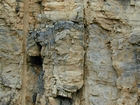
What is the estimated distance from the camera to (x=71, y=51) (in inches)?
247

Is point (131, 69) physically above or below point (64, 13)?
below

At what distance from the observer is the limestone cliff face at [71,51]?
6008 millimetres

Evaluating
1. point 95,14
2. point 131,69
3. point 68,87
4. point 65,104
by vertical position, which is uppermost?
point 95,14

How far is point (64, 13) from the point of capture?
6.41 metres

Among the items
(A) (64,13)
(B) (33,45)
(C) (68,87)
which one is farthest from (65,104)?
(A) (64,13)

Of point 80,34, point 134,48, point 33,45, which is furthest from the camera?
point 33,45

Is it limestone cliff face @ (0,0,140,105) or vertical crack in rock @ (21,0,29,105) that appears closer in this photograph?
limestone cliff face @ (0,0,140,105)

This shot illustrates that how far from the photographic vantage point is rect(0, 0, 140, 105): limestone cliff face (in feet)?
19.7

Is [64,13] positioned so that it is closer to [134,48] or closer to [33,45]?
[33,45]

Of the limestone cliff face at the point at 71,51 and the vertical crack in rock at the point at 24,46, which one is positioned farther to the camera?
the vertical crack in rock at the point at 24,46

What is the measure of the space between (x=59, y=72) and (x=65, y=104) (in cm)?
72

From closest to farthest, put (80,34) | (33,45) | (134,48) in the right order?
(134,48), (80,34), (33,45)

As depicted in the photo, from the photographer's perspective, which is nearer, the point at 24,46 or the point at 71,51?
the point at 71,51

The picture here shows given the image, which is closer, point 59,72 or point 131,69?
point 131,69
